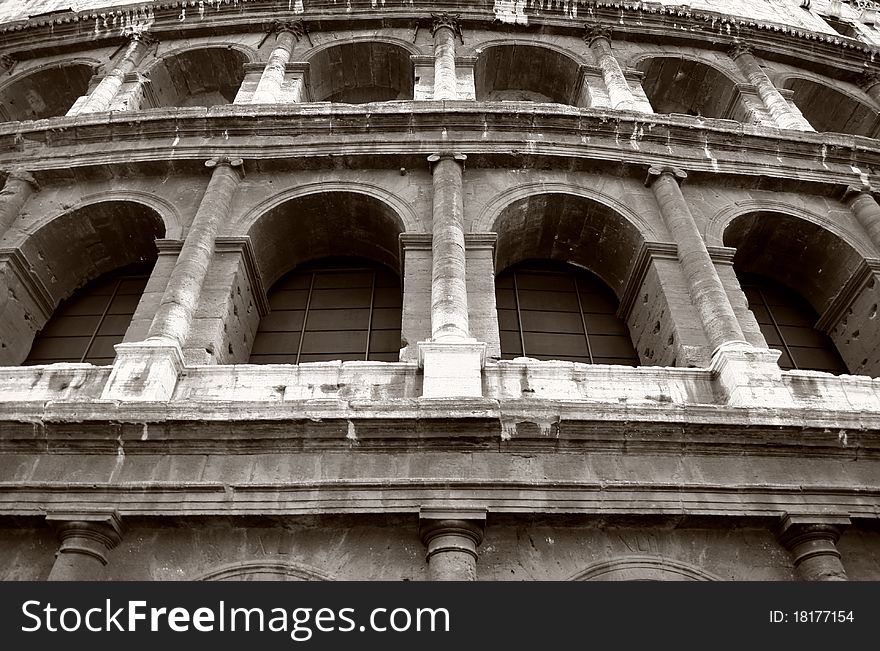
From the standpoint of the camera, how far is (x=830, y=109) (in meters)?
15.0

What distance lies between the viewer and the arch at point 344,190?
377 inches

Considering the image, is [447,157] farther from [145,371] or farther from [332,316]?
[145,371]

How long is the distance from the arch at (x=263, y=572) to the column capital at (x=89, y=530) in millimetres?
801

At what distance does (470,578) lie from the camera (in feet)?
19.0

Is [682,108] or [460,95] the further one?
[682,108]

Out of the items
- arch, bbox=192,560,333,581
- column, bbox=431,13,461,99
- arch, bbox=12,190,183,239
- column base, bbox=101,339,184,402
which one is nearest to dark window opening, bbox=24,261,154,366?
arch, bbox=12,190,183,239

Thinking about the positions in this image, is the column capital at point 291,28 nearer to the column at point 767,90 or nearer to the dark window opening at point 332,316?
the dark window opening at point 332,316

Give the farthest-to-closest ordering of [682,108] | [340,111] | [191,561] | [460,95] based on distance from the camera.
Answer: [682,108]
[460,95]
[340,111]
[191,561]

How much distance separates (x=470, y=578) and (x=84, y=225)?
7.59 m

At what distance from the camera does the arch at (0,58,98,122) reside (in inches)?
567

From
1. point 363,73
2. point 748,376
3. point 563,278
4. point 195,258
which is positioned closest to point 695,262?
point 748,376

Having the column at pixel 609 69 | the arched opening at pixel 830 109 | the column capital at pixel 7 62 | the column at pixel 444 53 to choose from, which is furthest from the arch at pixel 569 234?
Result: the column capital at pixel 7 62
